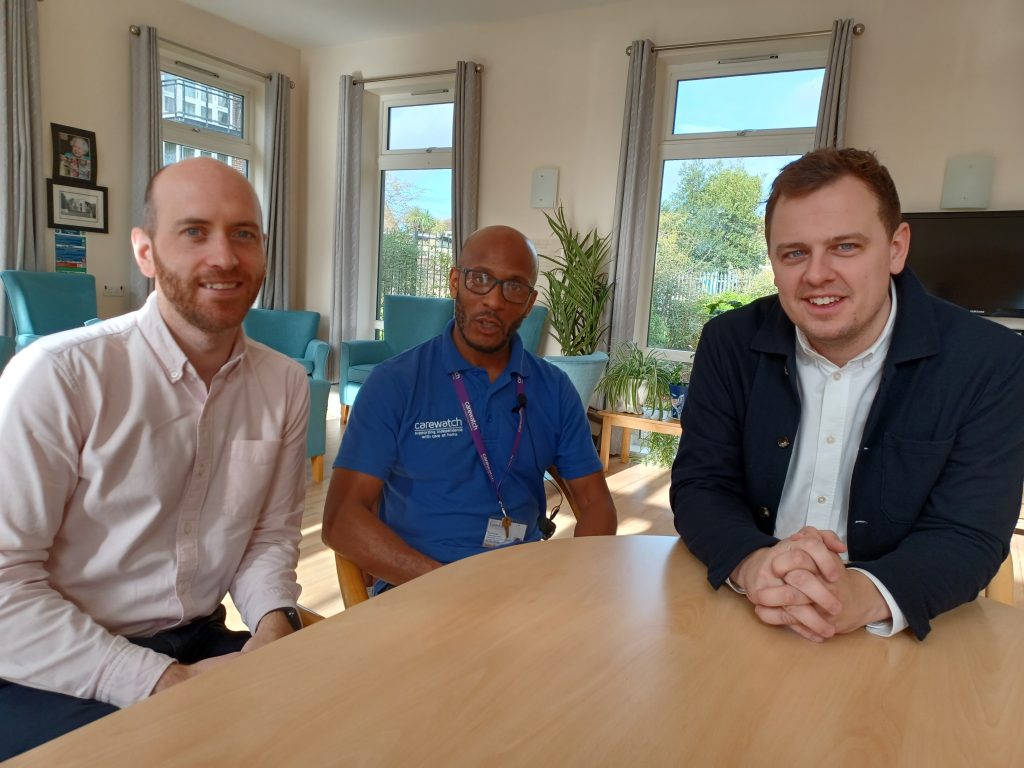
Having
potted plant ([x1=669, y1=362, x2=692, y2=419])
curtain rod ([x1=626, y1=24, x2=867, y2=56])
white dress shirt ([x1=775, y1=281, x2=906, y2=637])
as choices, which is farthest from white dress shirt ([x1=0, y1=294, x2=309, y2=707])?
curtain rod ([x1=626, y1=24, x2=867, y2=56])

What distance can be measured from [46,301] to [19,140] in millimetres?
1149

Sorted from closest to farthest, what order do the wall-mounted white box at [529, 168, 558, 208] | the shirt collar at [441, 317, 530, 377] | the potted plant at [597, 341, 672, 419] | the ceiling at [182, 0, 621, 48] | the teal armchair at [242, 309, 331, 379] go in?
the shirt collar at [441, 317, 530, 377]
the potted plant at [597, 341, 672, 419]
the ceiling at [182, 0, 621, 48]
the wall-mounted white box at [529, 168, 558, 208]
the teal armchair at [242, 309, 331, 379]

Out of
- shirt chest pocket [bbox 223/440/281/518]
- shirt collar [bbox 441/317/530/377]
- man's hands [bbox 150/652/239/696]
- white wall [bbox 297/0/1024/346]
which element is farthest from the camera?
white wall [bbox 297/0/1024/346]

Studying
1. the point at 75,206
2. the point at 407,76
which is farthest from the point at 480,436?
the point at 407,76

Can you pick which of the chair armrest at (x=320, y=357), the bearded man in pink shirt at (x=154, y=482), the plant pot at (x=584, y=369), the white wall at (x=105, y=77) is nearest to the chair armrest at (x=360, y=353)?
the chair armrest at (x=320, y=357)

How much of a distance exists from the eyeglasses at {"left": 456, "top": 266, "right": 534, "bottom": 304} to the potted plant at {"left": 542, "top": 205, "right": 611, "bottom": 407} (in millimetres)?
3687

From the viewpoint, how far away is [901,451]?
4.13 feet

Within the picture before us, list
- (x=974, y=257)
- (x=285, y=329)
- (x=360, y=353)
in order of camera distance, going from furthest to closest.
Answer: (x=285, y=329)
(x=360, y=353)
(x=974, y=257)

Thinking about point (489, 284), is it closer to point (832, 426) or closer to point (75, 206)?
point (832, 426)

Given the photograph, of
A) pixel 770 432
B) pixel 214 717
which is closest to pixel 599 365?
pixel 770 432

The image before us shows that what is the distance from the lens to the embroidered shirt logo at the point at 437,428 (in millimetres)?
1674

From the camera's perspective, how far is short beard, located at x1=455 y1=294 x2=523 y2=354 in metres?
1.76

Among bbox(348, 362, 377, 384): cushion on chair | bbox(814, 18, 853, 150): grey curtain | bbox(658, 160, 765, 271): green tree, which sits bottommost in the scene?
bbox(348, 362, 377, 384): cushion on chair

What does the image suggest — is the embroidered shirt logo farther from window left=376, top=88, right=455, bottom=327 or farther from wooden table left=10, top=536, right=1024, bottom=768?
window left=376, top=88, right=455, bottom=327
